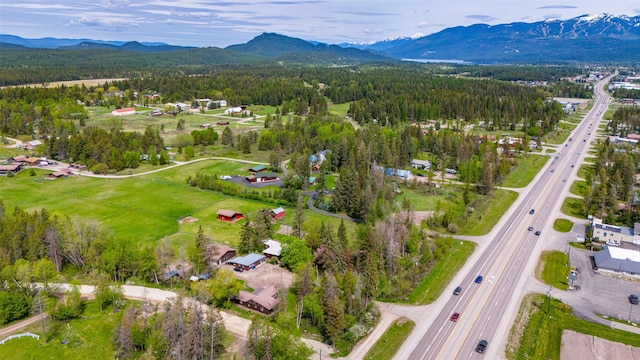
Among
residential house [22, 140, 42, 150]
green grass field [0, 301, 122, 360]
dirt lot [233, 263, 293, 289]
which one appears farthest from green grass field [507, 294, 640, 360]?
residential house [22, 140, 42, 150]

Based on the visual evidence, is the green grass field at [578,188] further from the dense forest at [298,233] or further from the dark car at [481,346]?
the dark car at [481,346]

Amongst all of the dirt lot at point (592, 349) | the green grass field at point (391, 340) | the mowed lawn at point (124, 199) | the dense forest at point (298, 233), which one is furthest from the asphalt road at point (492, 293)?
the mowed lawn at point (124, 199)

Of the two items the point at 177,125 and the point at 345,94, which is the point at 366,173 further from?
A: the point at 345,94

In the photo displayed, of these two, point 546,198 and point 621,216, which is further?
point 546,198

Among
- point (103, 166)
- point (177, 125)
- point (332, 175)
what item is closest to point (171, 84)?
point (177, 125)

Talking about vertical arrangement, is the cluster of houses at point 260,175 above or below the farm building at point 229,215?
above
